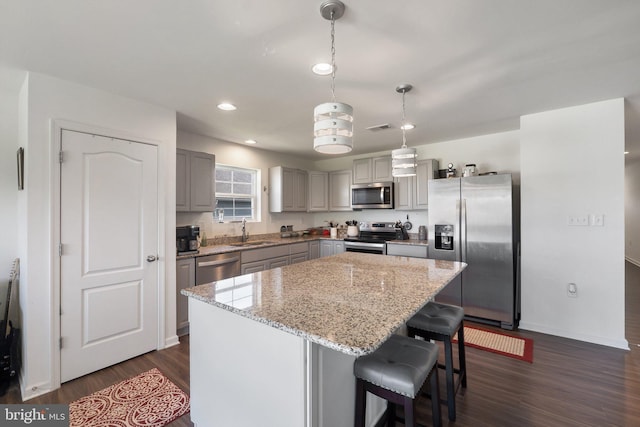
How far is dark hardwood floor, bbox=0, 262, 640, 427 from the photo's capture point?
1.85 metres

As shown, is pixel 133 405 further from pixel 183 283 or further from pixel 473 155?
pixel 473 155

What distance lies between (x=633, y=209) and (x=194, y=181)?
31.3 ft

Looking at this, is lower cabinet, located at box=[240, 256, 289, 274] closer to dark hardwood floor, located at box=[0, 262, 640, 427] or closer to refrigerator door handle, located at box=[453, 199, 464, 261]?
dark hardwood floor, located at box=[0, 262, 640, 427]

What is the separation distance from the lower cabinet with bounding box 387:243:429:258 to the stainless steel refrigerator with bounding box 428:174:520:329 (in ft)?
0.54

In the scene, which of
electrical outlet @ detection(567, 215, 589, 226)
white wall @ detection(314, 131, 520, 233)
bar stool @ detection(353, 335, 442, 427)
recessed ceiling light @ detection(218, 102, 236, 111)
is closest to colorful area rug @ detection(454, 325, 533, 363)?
electrical outlet @ detection(567, 215, 589, 226)

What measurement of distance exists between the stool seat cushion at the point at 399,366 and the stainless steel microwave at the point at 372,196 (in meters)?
3.16

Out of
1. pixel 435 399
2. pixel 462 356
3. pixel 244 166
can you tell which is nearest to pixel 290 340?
pixel 435 399

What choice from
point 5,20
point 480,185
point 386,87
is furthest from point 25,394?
point 480,185

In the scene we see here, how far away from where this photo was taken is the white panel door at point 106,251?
228 centimetres

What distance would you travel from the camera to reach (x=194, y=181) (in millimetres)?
3488

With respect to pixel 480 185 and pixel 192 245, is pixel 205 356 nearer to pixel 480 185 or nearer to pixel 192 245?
pixel 192 245

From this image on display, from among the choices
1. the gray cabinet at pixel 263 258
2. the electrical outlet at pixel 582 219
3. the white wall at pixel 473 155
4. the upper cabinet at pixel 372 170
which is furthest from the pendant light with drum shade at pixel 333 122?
the white wall at pixel 473 155

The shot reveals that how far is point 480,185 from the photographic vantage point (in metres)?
3.39

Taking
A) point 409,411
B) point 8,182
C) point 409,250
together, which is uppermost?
point 8,182
